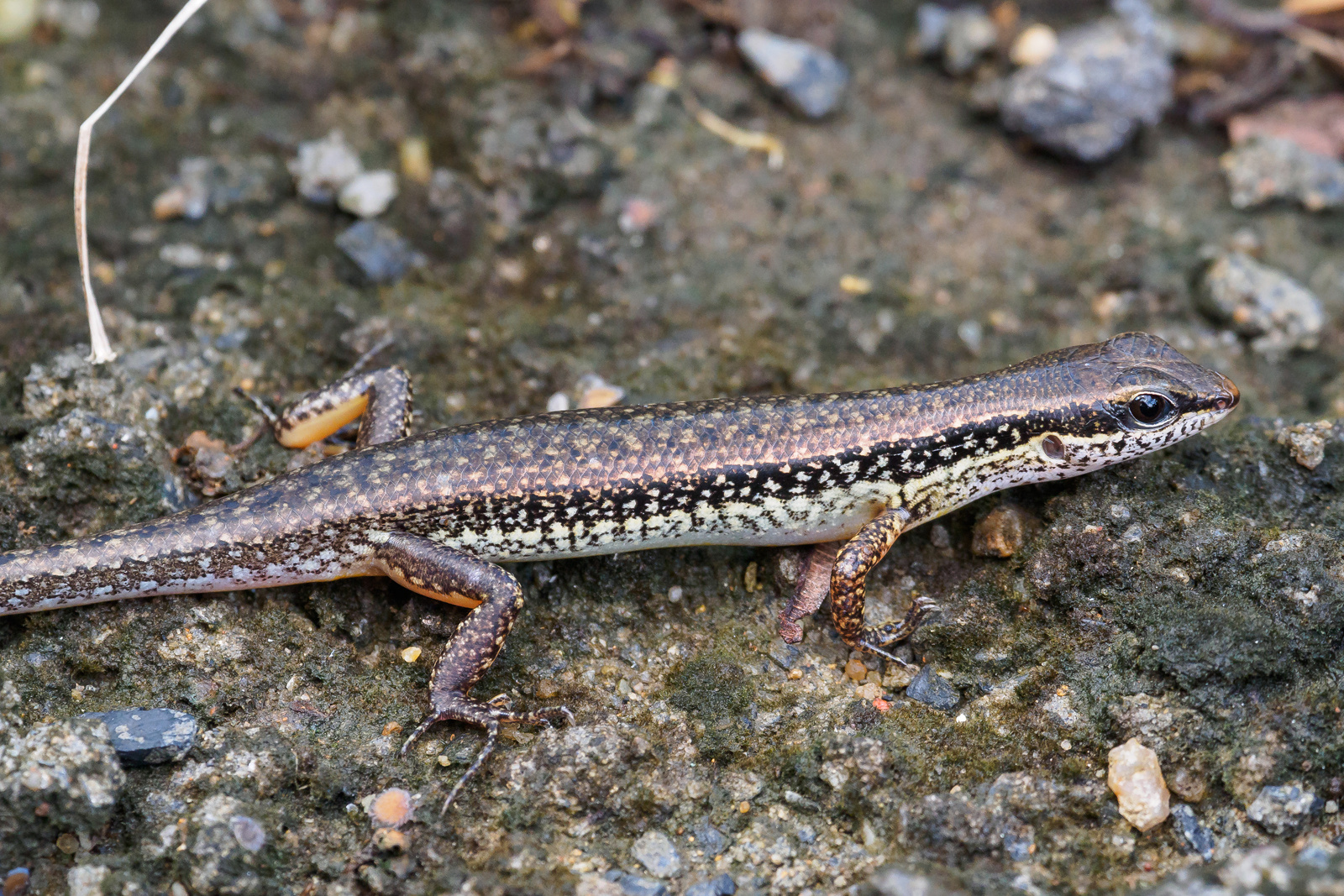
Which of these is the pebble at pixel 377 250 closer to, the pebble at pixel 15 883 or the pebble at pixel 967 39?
the pebble at pixel 15 883

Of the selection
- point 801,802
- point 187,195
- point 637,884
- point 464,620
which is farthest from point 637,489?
point 187,195

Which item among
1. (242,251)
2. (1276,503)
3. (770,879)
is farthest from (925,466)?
(242,251)

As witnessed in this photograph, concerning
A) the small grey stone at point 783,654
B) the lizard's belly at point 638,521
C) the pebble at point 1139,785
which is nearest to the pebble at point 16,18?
the lizard's belly at point 638,521

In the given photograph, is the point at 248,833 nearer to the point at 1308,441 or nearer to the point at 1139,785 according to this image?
the point at 1139,785

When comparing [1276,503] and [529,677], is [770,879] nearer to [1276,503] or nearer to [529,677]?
[529,677]

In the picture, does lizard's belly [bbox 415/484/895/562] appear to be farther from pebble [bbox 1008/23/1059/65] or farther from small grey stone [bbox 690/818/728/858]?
pebble [bbox 1008/23/1059/65]
